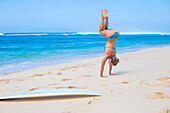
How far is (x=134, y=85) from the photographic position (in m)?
4.28

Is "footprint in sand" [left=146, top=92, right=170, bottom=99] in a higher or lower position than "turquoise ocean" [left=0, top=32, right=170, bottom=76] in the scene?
lower

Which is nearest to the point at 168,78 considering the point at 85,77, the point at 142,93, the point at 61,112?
the point at 142,93

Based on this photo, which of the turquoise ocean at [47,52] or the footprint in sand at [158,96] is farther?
the turquoise ocean at [47,52]

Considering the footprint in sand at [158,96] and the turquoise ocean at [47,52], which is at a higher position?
the turquoise ocean at [47,52]

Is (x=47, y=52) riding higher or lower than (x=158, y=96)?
higher

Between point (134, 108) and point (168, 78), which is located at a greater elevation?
point (168, 78)

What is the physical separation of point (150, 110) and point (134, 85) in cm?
158

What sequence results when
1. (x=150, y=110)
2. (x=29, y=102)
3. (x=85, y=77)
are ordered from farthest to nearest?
1. (x=85, y=77)
2. (x=29, y=102)
3. (x=150, y=110)

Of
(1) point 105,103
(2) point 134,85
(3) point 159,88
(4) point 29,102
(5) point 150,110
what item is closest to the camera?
(5) point 150,110

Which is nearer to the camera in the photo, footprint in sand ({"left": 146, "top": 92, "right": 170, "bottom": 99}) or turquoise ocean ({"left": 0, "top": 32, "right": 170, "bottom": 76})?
footprint in sand ({"left": 146, "top": 92, "right": 170, "bottom": 99})

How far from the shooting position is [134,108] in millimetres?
2820

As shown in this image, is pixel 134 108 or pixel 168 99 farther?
pixel 168 99

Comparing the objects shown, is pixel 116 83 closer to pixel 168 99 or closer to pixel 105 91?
pixel 105 91

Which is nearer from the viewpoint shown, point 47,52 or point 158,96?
point 158,96
